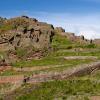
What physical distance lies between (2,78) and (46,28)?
21.0 meters

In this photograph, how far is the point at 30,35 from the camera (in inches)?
2245

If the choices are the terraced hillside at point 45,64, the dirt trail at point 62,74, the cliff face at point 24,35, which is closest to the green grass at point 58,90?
the terraced hillside at point 45,64

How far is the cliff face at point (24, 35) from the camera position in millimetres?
55406

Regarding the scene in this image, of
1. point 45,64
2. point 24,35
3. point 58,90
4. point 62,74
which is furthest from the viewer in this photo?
point 24,35

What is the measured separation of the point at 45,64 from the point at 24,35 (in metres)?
13.3

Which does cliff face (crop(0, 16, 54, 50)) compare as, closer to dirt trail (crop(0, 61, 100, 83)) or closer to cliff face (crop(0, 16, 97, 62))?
cliff face (crop(0, 16, 97, 62))

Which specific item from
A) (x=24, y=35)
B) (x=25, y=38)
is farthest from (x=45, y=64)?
(x=24, y=35)

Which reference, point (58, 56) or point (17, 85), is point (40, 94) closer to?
point (17, 85)

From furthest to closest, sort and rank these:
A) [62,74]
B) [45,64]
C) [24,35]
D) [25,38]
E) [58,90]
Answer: [24,35] → [25,38] → [45,64] → [62,74] → [58,90]

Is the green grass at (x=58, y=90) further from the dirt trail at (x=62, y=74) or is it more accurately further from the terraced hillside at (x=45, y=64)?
the dirt trail at (x=62, y=74)

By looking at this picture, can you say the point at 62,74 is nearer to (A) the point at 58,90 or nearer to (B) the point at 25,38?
(A) the point at 58,90

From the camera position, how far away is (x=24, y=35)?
Result: 2221 inches

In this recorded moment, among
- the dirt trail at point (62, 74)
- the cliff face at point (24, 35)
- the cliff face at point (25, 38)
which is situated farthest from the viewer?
the cliff face at point (24, 35)

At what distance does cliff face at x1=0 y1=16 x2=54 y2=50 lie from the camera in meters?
55.4
